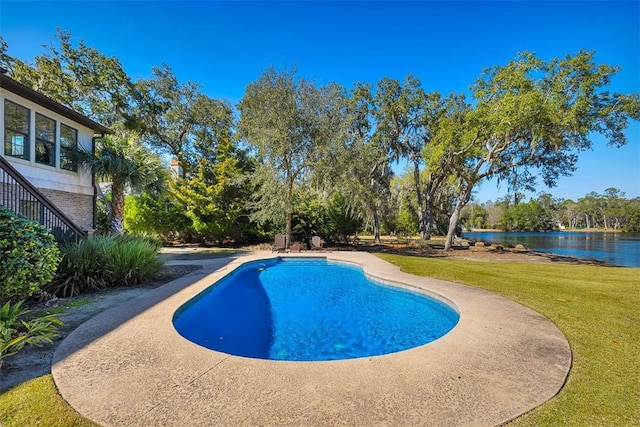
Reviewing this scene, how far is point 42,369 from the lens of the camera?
116 inches

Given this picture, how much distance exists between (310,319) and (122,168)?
929 cm

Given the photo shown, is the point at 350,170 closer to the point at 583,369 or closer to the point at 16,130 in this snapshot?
the point at 16,130

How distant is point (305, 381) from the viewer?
9.18 ft

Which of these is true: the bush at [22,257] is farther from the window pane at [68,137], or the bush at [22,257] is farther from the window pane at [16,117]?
the window pane at [68,137]

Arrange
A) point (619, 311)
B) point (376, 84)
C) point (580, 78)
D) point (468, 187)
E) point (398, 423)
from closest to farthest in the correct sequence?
point (398, 423) → point (619, 311) → point (580, 78) → point (468, 187) → point (376, 84)

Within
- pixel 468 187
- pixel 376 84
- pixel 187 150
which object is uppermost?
pixel 376 84

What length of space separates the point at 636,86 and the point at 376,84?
41.6 feet

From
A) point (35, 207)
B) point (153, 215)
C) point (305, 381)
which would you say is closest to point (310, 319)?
point (305, 381)

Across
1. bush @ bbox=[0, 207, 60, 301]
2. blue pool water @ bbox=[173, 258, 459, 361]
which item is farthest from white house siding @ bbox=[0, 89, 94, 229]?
blue pool water @ bbox=[173, 258, 459, 361]

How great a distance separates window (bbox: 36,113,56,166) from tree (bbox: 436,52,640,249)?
15.8 meters

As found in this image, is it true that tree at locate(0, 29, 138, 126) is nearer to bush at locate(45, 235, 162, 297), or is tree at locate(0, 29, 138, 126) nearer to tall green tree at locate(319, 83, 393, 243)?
tall green tree at locate(319, 83, 393, 243)

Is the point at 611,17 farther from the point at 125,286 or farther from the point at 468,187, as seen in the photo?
the point at 125,286

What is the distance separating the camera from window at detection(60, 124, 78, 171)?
10281 mm

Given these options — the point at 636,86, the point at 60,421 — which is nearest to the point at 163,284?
the point at 60,421
